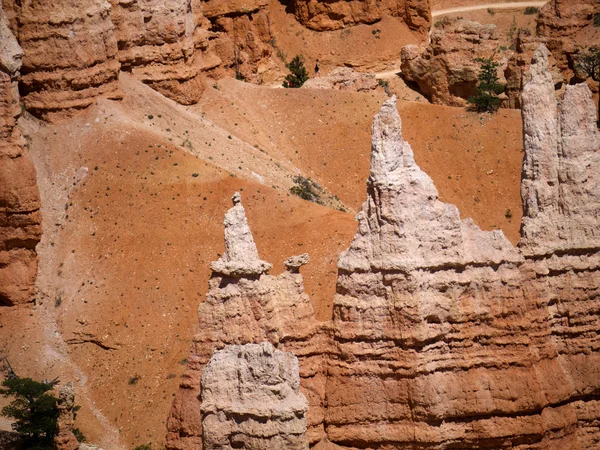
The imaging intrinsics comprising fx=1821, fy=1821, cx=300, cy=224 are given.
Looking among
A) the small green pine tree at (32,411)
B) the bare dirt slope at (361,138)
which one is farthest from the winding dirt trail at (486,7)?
the small green pine tree at (32,411)

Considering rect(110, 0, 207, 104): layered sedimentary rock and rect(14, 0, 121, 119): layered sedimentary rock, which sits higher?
rect(110, 0, 207, 104): layered sedimentary rock

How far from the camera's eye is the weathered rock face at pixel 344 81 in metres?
84.8

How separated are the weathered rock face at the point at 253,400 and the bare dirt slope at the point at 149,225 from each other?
541 inches

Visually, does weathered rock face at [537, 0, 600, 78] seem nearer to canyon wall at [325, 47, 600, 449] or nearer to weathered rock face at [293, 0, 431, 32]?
weathered rock face at [293, 0, 431, 32]

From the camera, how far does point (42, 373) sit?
2331 inches

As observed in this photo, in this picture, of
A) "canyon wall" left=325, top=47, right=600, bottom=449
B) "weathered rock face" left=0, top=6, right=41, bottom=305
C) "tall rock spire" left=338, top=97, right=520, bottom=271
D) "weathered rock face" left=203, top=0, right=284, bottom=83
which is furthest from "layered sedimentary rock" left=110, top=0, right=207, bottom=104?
"canyon wall" left=325, top=47, right=600, bottom=449

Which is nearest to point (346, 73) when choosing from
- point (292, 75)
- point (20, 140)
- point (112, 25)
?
point (292, 75)

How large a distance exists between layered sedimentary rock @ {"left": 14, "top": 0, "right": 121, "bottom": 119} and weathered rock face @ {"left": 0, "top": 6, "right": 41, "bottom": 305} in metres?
3.84

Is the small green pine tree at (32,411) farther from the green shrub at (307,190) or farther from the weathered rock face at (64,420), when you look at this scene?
the green shrub at (307,190)

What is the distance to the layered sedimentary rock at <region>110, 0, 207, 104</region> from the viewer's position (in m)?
73.9

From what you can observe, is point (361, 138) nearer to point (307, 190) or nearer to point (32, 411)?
point (307, 190)

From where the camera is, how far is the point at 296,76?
89.9m

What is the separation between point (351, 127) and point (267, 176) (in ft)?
30.8

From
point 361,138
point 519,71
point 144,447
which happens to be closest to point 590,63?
point 519,71
